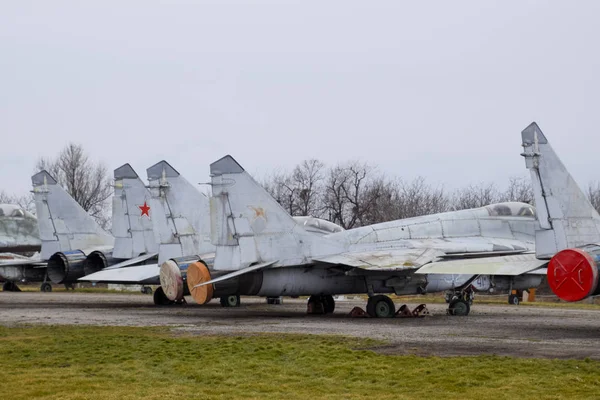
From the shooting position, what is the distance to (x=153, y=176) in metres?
25.3

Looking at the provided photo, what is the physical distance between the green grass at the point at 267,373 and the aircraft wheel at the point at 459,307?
27.9 ft

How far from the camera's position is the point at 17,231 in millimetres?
36906

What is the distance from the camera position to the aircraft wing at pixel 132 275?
2539cm

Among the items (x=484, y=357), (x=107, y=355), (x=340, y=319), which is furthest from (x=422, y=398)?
(x=340, y=319)

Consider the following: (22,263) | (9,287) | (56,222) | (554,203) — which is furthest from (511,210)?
(9,287)

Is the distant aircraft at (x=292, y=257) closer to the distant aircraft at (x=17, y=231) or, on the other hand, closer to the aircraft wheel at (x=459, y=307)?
the aircraft wheel at (x=459, y=307)

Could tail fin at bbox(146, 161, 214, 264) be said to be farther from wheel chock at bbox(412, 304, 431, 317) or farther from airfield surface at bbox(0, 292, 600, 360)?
wheel chock at bbox(412, 304, 431, 317)

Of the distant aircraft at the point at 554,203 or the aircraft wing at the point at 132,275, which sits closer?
→ the distant aircraft at the point at 554,203

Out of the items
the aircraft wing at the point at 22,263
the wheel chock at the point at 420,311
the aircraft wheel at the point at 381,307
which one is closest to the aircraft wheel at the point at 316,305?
the aircraft wheel at the point at 381,307

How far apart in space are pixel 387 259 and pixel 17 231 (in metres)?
22.9

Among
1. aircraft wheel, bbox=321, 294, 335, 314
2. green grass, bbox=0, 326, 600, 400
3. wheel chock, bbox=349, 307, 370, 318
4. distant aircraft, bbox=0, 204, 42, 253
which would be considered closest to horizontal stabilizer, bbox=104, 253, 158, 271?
aircraft wheel, bbox=321, 294, 335, 314

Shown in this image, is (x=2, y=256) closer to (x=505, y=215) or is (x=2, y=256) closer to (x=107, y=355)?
(x=505, y=215)

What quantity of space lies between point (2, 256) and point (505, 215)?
3015 centimetres

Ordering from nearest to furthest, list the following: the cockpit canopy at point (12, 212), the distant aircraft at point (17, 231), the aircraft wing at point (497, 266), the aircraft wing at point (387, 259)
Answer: the aircraft wing at point (497, 266) → the aircraft wing at point (387, 259) → the distant aircraft at point (17, 231) → the cockpit canopy at point (12, 212)
